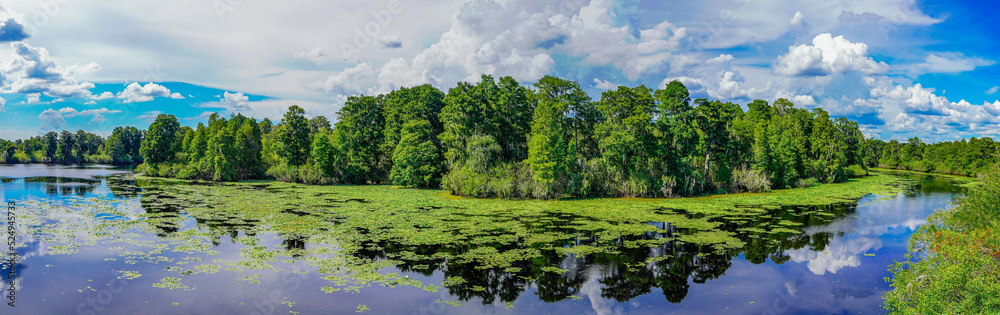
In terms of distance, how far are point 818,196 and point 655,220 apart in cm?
2722

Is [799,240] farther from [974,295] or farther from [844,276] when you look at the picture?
[974,295]

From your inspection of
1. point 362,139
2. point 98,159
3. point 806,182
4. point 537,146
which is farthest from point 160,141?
point 806,182

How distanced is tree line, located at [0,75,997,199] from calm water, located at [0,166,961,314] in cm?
1571

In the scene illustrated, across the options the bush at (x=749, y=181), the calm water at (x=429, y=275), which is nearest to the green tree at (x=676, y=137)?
the bush at (x=749, y=181)

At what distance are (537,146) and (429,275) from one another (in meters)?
24.1

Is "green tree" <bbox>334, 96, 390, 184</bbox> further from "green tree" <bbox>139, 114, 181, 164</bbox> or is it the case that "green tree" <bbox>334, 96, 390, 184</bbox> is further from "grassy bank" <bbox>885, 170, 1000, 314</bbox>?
"grassy bank" <bbox>885, 170, 1000, 314</bbox>

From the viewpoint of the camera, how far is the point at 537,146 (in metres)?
39.2

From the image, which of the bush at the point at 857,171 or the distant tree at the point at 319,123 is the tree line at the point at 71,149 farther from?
the bush at the point at 857,171

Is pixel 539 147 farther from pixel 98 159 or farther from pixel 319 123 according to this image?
pixel 98 159

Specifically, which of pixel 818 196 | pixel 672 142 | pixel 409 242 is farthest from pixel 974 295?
pixel 818 196

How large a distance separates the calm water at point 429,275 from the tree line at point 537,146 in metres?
15.7

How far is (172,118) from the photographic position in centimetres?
7319

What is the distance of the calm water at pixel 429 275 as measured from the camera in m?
13.6

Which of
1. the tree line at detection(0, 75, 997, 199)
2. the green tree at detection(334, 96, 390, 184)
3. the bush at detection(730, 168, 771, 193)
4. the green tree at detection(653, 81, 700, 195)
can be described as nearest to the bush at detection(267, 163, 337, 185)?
the tree line at detection(0, 75, 997, 199)
